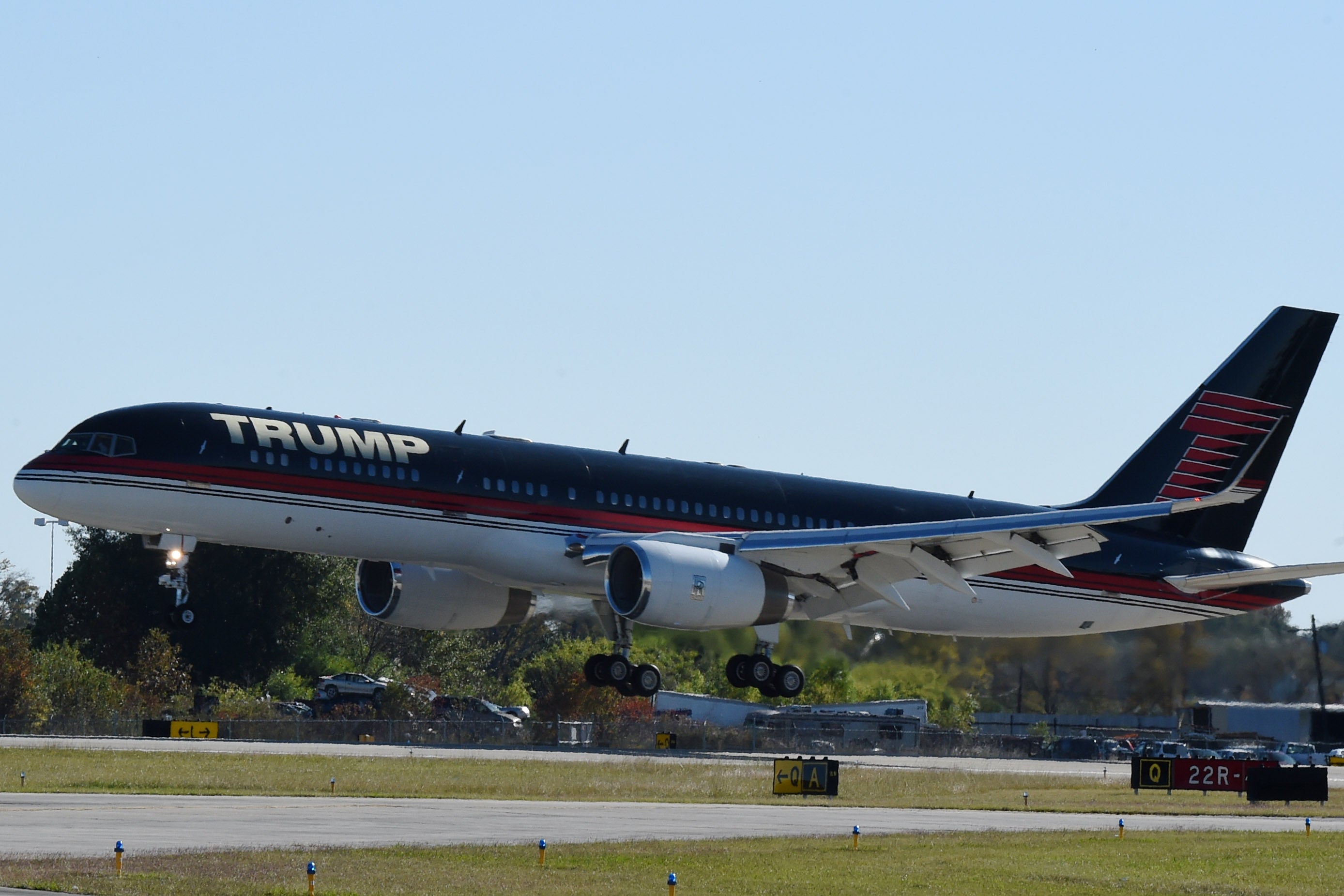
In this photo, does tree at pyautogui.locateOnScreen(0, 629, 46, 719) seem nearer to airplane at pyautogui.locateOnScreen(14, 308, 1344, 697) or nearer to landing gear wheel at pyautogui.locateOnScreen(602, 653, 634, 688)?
airplane at pyautogui.locateOnScreen(14, 308, 1344, 697)

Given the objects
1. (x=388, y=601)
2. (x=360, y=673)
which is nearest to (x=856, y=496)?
(x=388, y=601)

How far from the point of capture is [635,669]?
40.8 metres

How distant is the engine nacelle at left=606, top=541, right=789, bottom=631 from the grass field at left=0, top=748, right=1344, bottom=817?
12.5 feet

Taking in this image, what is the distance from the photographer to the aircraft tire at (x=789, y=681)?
4288 centimetres

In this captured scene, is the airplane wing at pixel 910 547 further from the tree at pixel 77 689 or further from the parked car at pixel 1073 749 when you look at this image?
the tree at pixel 77 689

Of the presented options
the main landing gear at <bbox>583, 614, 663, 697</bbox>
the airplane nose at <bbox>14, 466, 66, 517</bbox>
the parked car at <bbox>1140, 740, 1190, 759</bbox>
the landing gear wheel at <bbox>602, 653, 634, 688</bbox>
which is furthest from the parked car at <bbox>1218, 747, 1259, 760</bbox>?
the airplane nose at <bbox>14, 466, 66, 517</bbox>

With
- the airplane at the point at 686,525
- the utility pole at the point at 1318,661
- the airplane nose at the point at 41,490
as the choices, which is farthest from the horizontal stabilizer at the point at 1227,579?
the airplane nose at the point at 41,490

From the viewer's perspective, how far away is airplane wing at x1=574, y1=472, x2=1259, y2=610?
122ft

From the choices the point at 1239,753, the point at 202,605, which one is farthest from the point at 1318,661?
the point at 202,605

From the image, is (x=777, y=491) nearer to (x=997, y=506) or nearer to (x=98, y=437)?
(x=997, y=506)

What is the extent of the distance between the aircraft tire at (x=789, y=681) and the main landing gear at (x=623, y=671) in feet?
11.8

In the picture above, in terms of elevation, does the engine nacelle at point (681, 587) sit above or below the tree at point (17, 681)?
above

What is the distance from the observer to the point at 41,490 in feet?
117

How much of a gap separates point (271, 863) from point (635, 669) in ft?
70.9
